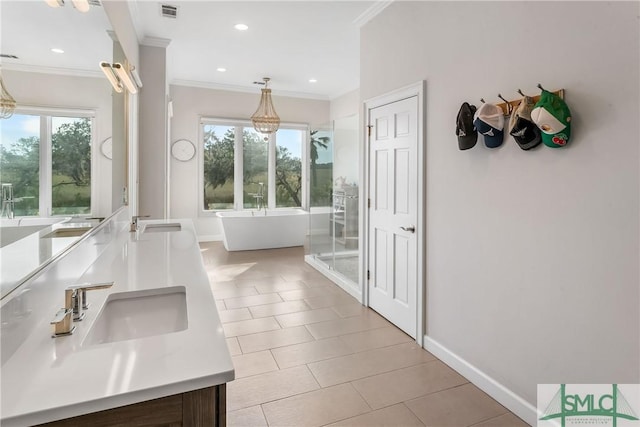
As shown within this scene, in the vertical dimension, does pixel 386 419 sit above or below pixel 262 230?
below

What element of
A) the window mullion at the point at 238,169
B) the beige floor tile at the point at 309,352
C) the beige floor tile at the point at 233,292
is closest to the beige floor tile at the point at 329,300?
the beige floor tile at the point at 233,292

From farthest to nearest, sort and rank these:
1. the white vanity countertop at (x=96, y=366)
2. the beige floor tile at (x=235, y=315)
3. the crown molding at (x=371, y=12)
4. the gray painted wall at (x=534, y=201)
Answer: the beige floor tile at (x=235, y=315), the crown molding at (x=371, y=12), the gray painted wall at (x=534, y=201), the white vanity countertop at (x=96, y=366)

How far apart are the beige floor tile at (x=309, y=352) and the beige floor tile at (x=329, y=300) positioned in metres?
0.80

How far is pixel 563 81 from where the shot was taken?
67.3 inches

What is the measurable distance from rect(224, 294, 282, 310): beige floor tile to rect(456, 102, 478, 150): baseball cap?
2497 millimetres

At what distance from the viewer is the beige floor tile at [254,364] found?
2.39 m

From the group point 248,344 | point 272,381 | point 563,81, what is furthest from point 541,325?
point 248,344

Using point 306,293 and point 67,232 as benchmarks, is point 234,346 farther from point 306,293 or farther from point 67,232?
point 67,232

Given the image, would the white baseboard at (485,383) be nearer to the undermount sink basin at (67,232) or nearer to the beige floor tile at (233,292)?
the beige floor tile at (233,292)

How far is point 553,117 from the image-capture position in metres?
1.62

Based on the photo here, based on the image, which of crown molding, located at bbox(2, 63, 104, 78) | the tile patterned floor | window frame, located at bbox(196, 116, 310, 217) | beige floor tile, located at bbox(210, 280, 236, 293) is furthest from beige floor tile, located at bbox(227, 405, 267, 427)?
window frame, located at bbox(196, 116, 310, 217)

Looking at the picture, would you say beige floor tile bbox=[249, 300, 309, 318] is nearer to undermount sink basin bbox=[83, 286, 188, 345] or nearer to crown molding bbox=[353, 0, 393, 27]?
undermount sink basin bbox=[83, 286, 188, 345]

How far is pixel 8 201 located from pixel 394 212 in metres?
2.66

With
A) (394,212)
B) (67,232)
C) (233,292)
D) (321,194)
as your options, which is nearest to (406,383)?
(394,212)
